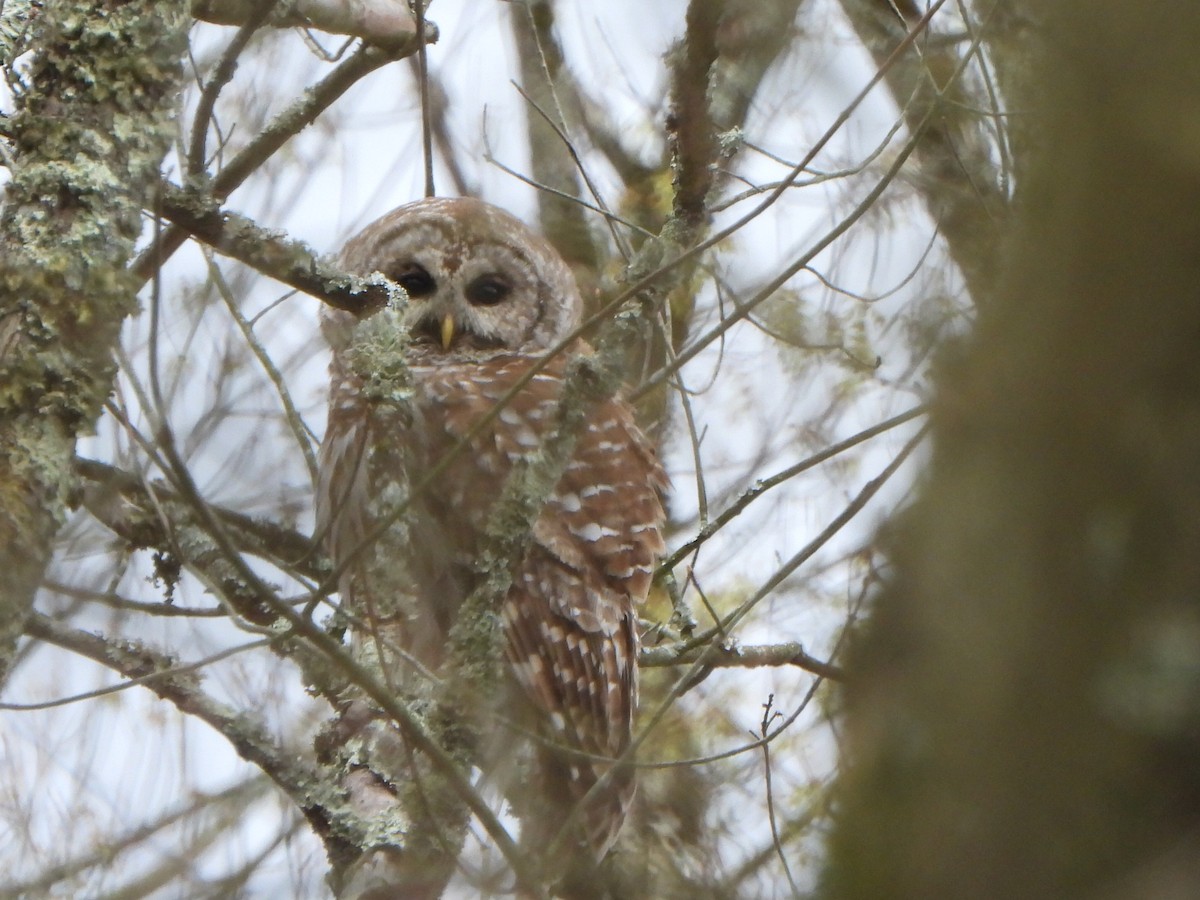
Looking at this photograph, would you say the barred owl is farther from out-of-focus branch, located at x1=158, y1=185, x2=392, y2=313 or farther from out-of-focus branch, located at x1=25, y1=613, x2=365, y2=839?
out-of-focus branch, located at x1=25, y1=613, x2=365, y2=839

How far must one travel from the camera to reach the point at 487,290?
17.8 ft

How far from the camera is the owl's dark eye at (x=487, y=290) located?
5387mm

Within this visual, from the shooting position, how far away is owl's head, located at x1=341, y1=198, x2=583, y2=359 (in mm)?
5285

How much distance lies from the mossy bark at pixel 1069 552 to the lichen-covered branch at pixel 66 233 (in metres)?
1.75

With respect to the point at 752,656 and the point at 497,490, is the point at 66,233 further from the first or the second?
the point at 752,656

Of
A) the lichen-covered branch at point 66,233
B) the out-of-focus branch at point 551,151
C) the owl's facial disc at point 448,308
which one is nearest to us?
the lichen-covered branch at point 66,233

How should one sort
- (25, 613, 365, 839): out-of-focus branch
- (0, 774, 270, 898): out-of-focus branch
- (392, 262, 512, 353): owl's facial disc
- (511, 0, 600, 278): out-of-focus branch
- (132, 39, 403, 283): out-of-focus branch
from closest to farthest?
(25, 613, 365, 839): out-of-focus branch → (0, 774, 270, 898): out-of-focus branch → (132, 39, 403, 283): out-of-focus branch → (392, 262, 512, 353): owl's facial disc → (511, 0, 600, 278): out-of-focus branch

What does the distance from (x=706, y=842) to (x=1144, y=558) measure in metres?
1.63

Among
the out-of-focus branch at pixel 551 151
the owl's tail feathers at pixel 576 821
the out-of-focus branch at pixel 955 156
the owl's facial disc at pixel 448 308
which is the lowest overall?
the owl's tail feathers at pixel 576 821

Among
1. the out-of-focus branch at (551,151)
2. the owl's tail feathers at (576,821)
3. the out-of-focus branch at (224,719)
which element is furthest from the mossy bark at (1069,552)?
the out-of-focus branch at (551,151)

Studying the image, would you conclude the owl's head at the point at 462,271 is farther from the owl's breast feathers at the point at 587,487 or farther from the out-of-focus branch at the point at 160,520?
the out-of-focus branch at the point at 160,520

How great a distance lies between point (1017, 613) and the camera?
0.94 metres

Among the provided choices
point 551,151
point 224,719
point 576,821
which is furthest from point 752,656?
point 551,151

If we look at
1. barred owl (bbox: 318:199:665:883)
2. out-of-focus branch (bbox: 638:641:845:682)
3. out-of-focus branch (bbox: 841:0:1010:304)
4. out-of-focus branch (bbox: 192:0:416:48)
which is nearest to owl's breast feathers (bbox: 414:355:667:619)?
barred owl (bbox: 318:199:665:883)
